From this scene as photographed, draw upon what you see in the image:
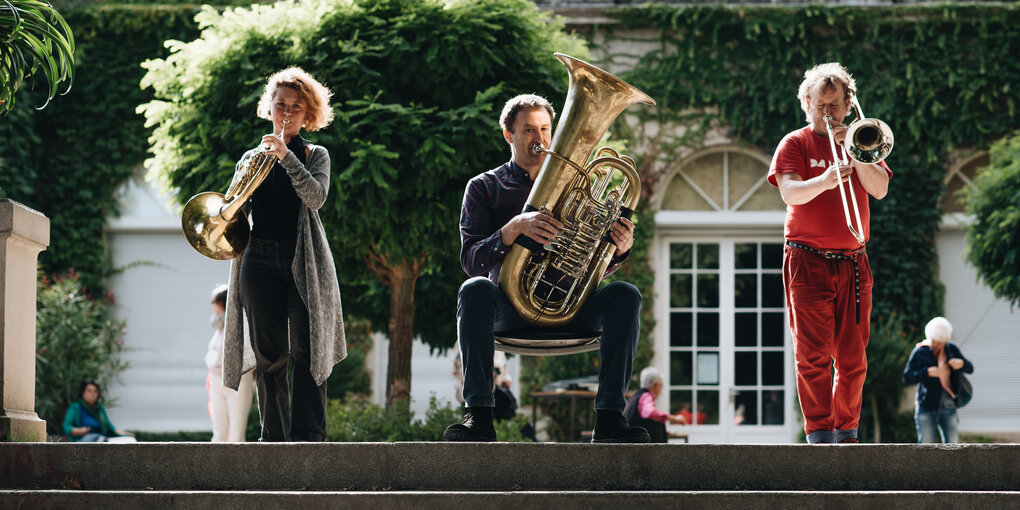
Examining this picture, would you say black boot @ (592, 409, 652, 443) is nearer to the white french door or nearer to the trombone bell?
the trombone bell

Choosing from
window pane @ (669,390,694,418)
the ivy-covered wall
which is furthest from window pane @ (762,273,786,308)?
the ivy-covered wall

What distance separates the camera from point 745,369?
13.7m

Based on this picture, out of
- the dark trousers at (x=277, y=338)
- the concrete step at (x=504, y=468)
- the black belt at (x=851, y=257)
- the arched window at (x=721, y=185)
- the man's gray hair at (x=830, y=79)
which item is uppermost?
the arched window at (x=721, y=185)

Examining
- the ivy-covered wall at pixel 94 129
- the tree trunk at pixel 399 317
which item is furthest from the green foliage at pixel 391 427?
the ivy-covered wall at pixel 94 129

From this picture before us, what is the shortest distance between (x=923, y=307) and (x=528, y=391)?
A: 4586 millimetres

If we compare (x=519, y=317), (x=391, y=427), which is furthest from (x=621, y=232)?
(x=391, y=427)

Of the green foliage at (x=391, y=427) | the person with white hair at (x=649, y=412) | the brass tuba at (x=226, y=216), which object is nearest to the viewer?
the brass tuba at (x=226, y=216)

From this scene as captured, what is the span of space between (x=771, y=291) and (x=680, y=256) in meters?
1.12

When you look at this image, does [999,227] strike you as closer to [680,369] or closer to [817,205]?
[680,369]

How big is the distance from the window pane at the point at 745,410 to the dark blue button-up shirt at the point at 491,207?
30.9 feet

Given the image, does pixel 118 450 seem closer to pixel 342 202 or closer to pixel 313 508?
pixel 313 508

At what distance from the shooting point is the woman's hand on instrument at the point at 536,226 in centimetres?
435

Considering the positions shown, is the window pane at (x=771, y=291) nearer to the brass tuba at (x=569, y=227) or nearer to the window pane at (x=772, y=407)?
the window pane at (x=772, y=407)

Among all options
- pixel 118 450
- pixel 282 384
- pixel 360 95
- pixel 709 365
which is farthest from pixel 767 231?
pixel 118 450
